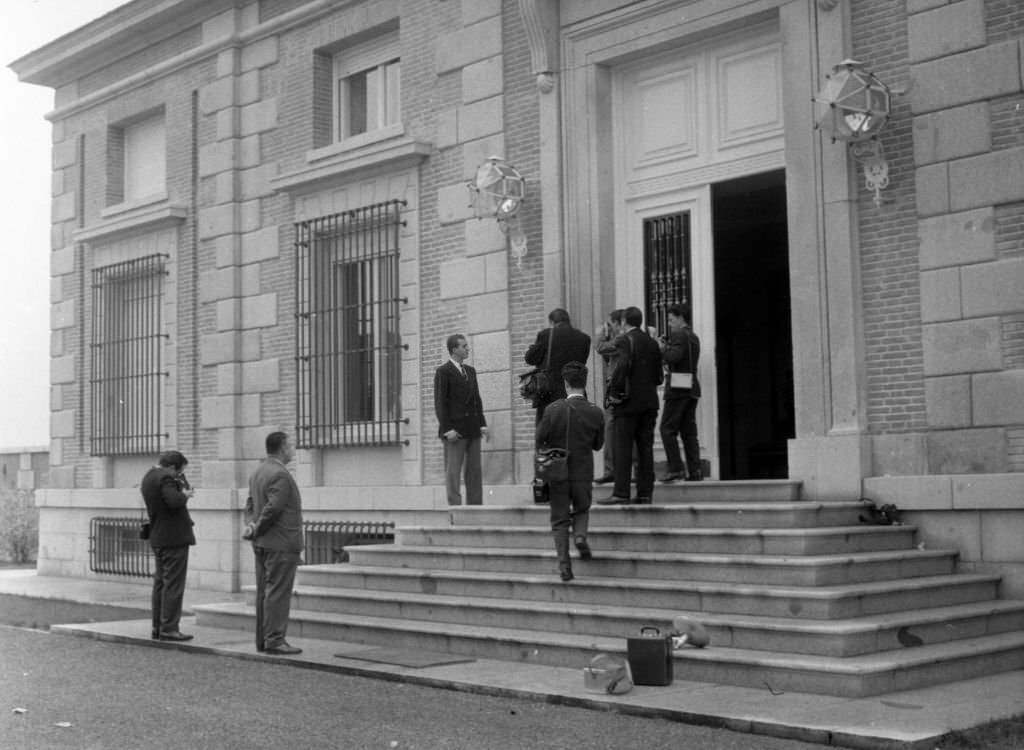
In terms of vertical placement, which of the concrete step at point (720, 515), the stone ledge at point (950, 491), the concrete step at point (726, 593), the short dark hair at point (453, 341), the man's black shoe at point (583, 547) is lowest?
the concrete step at point (726, 593)

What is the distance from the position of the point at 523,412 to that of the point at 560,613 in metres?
4.13

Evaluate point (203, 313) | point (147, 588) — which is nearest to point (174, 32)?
point (203, 313)

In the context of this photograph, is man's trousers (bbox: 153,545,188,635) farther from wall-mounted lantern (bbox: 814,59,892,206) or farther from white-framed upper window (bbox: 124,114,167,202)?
white-framed upper window (bbox: 124,114,167,202)

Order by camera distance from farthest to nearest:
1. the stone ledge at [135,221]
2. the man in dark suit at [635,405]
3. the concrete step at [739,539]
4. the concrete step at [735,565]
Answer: the stone ledge at [135,221] < the man in dark suit at [635,405] < the concrete step at [739,539] < the concrete step at [735,565]

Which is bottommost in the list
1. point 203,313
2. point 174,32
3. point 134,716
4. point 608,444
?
point 134,716

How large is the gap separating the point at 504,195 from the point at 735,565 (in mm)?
5577

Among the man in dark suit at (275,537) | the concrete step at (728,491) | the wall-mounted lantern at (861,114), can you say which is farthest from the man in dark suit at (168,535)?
the wall-mounted lantern at (861,114)

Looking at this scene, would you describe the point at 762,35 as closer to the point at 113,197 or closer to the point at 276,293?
the point at 276,293

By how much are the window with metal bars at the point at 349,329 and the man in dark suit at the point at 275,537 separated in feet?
14.8

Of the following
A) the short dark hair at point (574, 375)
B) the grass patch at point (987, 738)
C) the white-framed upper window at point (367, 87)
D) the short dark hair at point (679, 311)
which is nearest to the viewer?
the grass patch at point (987, 738)

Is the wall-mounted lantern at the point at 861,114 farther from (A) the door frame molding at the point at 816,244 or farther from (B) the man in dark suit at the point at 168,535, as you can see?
(B) the man in dark suit at the point at 168,535

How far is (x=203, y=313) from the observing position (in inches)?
730

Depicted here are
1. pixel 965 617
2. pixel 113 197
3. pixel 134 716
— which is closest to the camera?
pixel 134 716

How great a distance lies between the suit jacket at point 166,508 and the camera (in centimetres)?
1213
